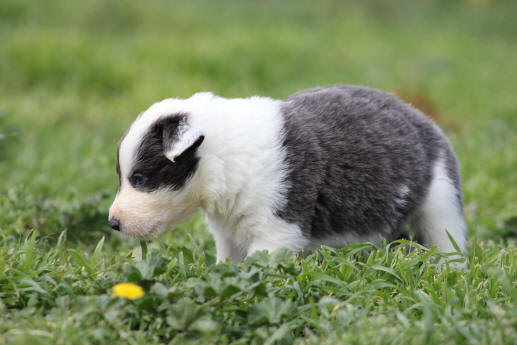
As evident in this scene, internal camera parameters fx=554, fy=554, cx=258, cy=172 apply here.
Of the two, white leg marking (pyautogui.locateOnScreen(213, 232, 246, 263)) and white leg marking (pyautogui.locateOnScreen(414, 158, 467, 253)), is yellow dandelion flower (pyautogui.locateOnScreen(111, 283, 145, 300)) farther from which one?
white leg marking (pyautogui.locateOnScreen(414, 158, 467, 253))

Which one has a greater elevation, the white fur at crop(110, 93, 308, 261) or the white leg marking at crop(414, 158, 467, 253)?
the white fur at crop(110, 93, 308, 261)

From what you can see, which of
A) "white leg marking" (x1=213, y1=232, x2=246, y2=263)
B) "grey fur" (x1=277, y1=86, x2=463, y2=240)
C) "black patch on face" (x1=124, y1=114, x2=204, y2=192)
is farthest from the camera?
"white leg marking" (x1=213, y1=232, x2=246, y2=263)

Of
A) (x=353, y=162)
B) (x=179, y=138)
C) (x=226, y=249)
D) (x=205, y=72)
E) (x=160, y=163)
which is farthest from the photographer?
(x=205, y=72)

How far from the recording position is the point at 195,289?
2713 millimetres

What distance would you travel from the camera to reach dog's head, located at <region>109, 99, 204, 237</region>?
10.5 ft

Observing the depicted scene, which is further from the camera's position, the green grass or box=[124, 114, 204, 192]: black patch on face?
box=[124, 114, 204, 192]: black patch on face

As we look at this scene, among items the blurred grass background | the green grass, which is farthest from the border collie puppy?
the blurred grass background

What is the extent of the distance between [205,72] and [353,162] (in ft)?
17.9

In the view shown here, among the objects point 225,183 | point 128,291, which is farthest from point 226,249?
point 128,291

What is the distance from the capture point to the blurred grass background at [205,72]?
17.6ft

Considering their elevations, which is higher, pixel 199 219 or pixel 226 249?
pixel 226 249

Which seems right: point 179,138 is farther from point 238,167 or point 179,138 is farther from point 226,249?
point 226,249

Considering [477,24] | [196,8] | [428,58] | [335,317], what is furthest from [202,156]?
[477,24]

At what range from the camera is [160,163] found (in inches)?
127
